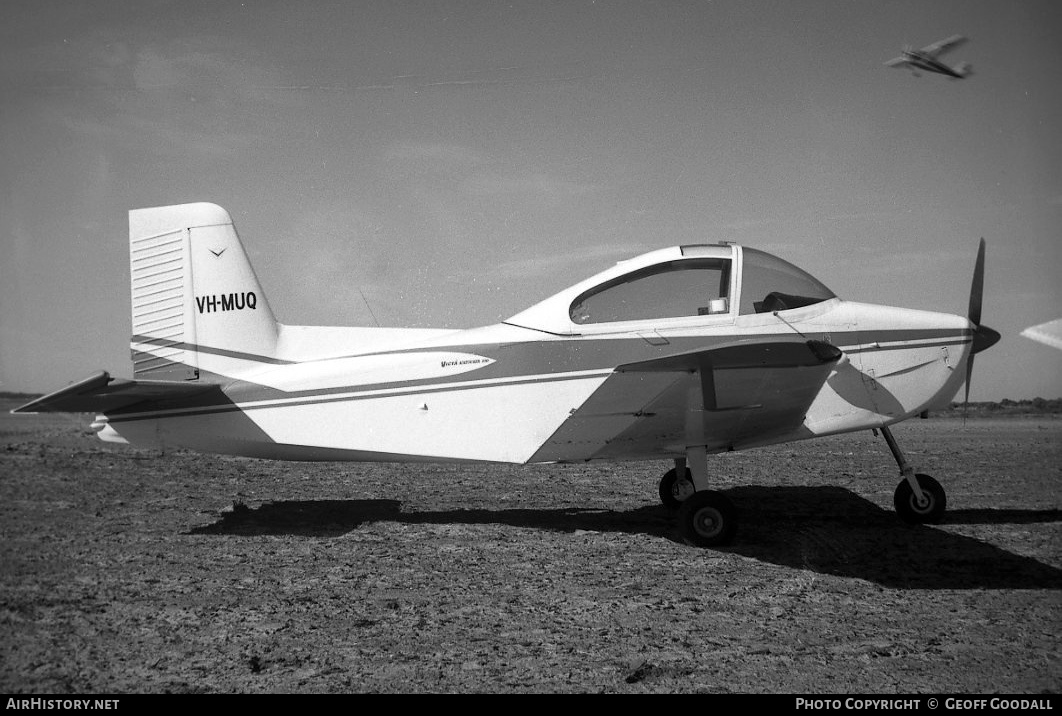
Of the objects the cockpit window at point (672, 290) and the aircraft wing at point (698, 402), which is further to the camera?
the cockpit window at point (672, 290)

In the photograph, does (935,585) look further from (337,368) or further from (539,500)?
(337,368)

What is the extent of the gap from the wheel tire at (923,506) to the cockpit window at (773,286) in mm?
2151

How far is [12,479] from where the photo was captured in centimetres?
919

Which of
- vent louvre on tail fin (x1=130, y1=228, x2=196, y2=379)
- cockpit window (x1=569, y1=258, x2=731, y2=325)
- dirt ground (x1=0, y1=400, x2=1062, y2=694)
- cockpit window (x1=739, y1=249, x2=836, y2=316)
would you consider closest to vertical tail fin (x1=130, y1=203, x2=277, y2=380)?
vent louvre on tail fin (x1=130, y1=228, x2=196, y2=379)

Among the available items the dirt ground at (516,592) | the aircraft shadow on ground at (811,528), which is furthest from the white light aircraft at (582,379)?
the dirt ground at (516,592)

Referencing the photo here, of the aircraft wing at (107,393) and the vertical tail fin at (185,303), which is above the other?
the vertical tail fin at (185,303)

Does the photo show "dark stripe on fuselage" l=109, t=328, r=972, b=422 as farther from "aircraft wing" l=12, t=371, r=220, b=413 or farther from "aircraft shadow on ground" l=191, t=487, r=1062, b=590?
"aircraft shadow on ground" l=191, t=487, r=1062, b=590

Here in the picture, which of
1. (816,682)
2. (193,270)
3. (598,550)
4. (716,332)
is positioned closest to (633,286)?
(716,332)

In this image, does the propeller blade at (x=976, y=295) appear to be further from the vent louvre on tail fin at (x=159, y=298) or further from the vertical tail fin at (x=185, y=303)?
the vent louvre on tail fin at (x=159, y=298)

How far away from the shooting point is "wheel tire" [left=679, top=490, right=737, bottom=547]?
586 centimetres

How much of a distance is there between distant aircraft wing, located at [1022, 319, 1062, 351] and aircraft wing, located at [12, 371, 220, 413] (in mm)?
5939

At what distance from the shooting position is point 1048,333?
2449mm

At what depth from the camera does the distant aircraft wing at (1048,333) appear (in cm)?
243

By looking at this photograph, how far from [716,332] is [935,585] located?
2548 mm
